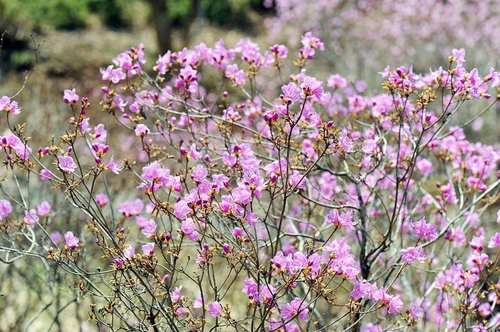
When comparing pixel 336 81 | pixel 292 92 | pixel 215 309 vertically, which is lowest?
pixel 215 309

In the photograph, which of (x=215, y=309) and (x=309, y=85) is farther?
(x=215, y=309)

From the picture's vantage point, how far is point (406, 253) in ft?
7.22

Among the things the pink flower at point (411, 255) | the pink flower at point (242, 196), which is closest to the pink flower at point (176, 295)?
the pink flower at point (242, 196)

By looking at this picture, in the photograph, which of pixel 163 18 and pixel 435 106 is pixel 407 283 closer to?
pixel 435 106

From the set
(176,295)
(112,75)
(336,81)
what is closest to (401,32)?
(336,81)

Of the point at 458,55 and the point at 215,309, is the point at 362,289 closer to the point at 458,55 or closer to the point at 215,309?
the point at 215,309

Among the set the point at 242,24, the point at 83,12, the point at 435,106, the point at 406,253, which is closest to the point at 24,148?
the point at 406,253

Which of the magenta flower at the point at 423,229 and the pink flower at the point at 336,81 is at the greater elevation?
the pink flower at the point at 336,81

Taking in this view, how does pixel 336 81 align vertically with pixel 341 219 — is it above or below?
above

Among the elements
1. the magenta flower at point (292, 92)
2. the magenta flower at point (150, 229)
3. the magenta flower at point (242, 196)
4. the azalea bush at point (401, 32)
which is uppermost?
the azalea bush at point (401, 32)

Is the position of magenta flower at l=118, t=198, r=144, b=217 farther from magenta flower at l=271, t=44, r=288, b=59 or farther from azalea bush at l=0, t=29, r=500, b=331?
magenta flower at l=271, t=44, r=288, b=59

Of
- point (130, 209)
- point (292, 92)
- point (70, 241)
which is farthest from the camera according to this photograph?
point (130, 209)

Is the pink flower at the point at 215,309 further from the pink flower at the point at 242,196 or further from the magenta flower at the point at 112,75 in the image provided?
the magenta flower at the point at 112,75

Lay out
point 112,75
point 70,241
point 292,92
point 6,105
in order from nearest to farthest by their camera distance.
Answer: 1. point 292,92
2. point 70,241
3. point 6,105
4. point 112,75
